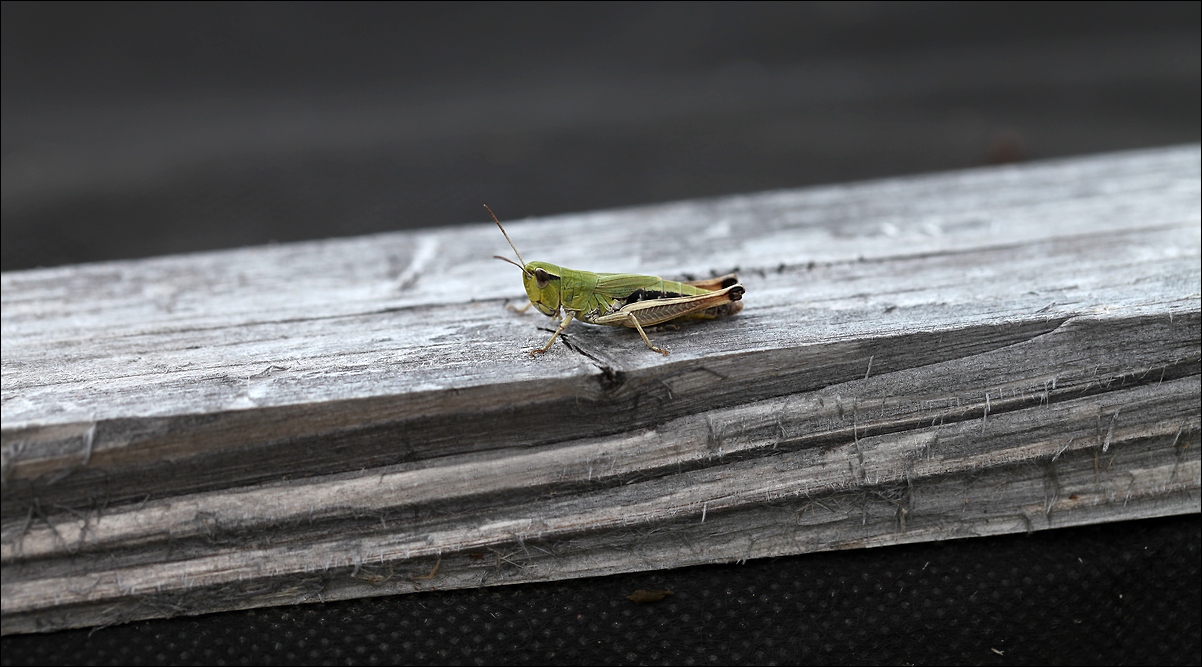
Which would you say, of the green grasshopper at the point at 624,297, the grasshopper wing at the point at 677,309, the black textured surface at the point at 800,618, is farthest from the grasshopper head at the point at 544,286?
the black textured surface at the point at 800,618

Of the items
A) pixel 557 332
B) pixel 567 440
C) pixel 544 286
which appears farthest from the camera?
pixel 544 286

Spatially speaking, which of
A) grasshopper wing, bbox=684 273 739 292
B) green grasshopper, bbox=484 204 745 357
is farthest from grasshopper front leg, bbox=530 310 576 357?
grasshopper wing, bbox=684 273 739 292

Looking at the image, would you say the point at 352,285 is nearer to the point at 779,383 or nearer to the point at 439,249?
the point at 439,249

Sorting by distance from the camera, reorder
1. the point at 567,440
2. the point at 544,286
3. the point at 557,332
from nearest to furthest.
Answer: the point at 567,440 < the point at 557,332 < the point at 544,286

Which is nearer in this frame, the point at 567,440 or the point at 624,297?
the point at 567,440

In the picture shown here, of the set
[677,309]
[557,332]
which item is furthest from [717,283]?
[557,332]

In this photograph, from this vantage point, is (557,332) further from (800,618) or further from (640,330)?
(800,618)

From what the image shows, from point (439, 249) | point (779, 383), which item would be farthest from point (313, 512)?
point (439, 249)
